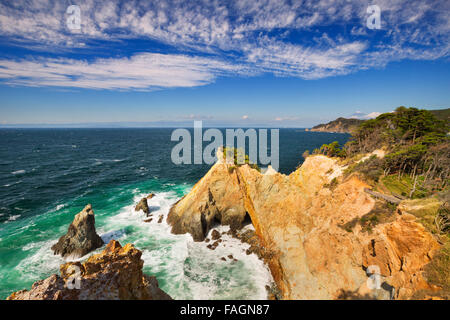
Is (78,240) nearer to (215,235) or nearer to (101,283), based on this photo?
(215,235)

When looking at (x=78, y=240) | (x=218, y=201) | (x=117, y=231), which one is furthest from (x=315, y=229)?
(x=78, y=240)

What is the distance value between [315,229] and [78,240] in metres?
29.8

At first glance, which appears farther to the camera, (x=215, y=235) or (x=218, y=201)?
(x=218, y=201)

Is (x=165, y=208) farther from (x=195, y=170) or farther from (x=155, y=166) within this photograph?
(x=155, y=166)

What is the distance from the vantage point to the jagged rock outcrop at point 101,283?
6.80m

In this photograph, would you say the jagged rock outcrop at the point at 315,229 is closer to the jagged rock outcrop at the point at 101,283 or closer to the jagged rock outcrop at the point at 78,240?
the jagged rock outcrop at the point at 78,240

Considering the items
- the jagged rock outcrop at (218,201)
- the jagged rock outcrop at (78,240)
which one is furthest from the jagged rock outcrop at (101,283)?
the jagged rock outcrop at (218,201)

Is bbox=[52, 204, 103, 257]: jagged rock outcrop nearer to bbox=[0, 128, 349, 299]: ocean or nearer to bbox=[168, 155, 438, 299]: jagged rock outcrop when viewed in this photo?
bbox=[0, 128, 349, 299]: ocean

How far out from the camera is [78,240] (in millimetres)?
24500

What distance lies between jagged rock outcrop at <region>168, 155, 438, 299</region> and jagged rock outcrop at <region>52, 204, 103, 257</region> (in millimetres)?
11613

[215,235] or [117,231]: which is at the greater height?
[117,231]

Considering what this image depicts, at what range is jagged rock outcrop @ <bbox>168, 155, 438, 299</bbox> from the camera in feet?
42.3

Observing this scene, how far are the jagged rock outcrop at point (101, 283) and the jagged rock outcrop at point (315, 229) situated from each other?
14076 millimetres

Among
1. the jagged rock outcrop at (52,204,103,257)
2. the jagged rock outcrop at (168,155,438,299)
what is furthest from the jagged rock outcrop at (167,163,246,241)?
the jagged rock outcrop at (52,204,103,257)
